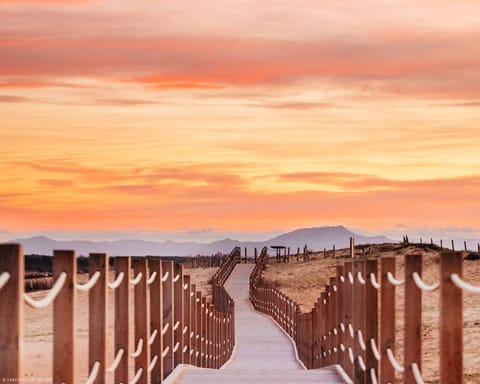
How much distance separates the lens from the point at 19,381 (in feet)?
17.5

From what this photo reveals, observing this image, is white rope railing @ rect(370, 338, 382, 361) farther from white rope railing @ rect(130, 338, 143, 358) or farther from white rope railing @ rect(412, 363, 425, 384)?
white rope railing @ rect(130, 338, 143, 358)

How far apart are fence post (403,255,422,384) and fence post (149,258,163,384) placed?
3.44m

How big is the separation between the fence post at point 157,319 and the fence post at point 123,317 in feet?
6.17

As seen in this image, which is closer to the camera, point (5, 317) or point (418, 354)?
point (5, 317)

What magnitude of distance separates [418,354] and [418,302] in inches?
16.0

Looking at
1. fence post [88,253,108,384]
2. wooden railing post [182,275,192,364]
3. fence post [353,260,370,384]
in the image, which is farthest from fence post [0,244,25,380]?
wooden railing post [182,275,192,364]

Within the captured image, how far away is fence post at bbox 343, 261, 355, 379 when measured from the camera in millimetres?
11609

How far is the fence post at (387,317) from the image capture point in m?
8.99

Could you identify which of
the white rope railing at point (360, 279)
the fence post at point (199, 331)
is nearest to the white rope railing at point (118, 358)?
the white rope railing at point (360, 279)

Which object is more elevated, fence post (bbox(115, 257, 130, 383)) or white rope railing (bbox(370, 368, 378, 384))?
fence post (bbox(115, 257, 130, 383))

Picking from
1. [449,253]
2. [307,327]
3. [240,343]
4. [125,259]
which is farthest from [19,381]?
[240,343]

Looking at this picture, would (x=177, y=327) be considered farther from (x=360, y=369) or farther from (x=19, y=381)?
(x=19, y=381)

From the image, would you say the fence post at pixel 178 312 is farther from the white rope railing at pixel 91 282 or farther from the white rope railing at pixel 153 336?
the white rope railing at pixel 91 282

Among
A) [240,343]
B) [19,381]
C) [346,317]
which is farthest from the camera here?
[240,343]
